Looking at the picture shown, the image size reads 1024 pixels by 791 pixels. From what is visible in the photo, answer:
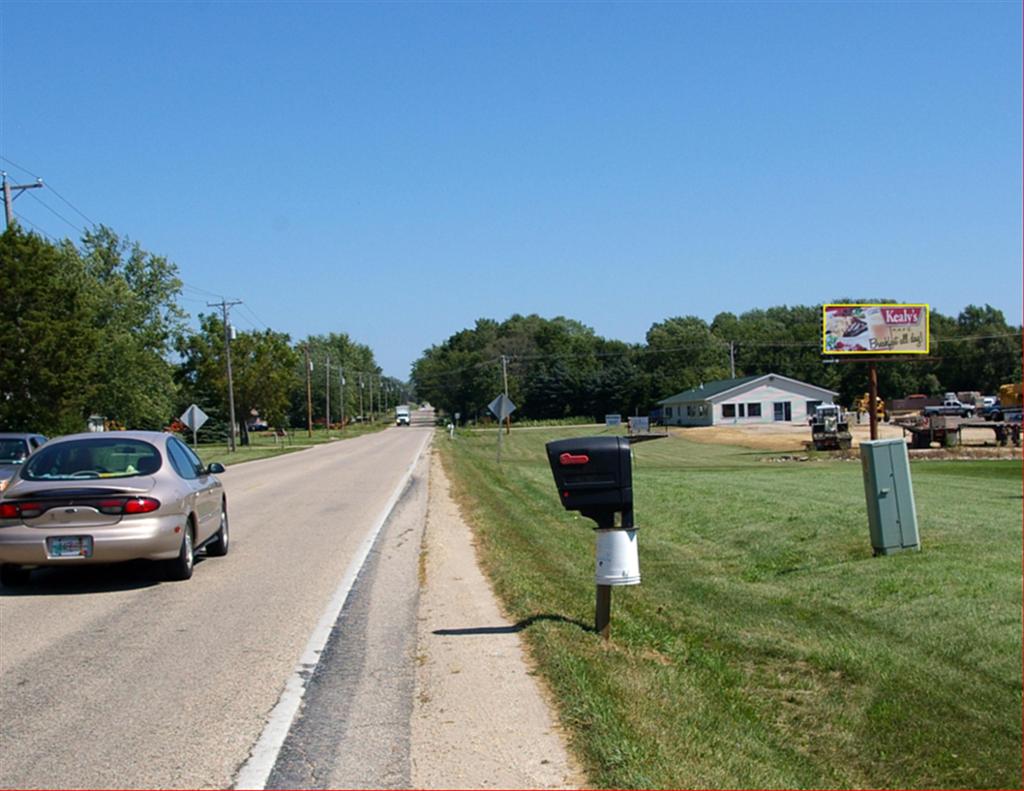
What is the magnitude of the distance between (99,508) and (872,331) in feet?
149

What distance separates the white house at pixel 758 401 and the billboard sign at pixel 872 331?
37.5 metres

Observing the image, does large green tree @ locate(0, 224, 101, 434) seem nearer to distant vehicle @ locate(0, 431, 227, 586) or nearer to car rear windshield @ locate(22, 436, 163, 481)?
car rear windshield @ locate(22, 436, 163, 481)

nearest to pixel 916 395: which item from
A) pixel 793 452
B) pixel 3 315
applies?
pixel 793 452

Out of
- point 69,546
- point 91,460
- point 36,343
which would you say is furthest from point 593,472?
point 36,343

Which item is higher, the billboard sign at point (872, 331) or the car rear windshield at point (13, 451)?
the billboard sign at point (872, 331)

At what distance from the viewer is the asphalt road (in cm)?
548

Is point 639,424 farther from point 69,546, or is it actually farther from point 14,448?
point 69,546

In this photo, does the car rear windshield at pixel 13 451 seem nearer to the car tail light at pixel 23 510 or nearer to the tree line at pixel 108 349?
the car tail light at pixel 23 510

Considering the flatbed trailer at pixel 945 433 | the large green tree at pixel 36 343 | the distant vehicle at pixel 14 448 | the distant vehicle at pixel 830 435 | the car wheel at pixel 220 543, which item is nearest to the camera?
the car wheel at pixel 220 543

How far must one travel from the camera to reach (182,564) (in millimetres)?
11492

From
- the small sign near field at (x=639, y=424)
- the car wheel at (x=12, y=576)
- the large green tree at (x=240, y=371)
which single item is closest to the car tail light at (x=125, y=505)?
the car wheel at (x=12, y=576)

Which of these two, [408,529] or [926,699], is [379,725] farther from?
[408,529]

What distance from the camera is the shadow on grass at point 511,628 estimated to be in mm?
8477

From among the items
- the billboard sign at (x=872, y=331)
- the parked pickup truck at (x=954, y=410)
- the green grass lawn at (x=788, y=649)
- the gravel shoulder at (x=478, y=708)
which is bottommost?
the green grass lawn at (x=788, y=649)
